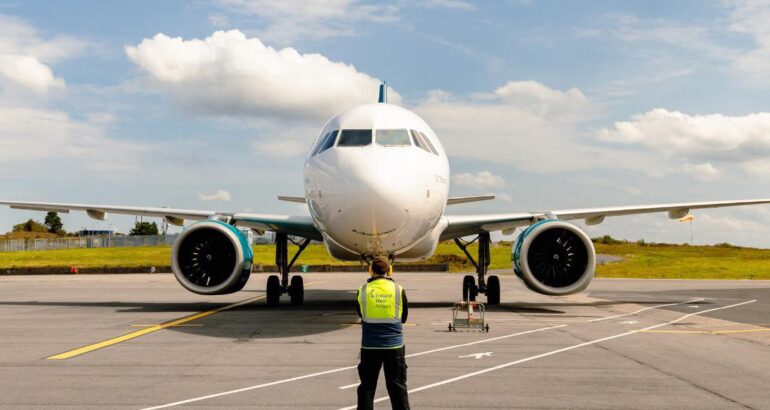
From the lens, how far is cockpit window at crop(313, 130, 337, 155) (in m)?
12.9

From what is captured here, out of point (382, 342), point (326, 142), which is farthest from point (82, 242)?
point (382, 342)

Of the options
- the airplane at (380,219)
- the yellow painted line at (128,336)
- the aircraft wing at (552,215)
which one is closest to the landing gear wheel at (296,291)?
the airplane at (380,219)

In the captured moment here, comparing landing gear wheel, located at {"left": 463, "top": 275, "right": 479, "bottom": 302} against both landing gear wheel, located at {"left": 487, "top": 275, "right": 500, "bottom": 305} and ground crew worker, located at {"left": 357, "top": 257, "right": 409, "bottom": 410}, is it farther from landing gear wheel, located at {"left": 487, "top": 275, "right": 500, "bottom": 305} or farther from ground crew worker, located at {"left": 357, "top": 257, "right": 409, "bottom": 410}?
ground crew worker, located at {"left": 357, "top": 257, "right": 409, "bottom": 410}

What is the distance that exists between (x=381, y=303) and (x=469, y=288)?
13.6 m

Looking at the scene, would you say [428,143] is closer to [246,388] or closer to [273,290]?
[246,388]

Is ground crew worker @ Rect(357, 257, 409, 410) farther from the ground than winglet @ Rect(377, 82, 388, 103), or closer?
closer

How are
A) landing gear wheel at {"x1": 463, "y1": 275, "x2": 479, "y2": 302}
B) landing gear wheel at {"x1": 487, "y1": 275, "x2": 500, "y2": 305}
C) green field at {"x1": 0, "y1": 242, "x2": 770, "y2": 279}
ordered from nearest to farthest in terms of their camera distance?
1. landing gear wheel at {"x1": 463, "y1": 275, "x2": 479, "y2": 302}
2. landing gear wheel at {"x1": 487, "y1": 275, "x2": 500, "y2": 305}
3. green field at {"x1": 0, "y1": 242, "x2": 770, "y2": 279}

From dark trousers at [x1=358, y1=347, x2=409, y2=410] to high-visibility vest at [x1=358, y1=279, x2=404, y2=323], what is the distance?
0.93 ft

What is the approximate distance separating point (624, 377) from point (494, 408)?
2503mm

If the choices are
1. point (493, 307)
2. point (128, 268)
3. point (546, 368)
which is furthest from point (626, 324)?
point (128, 268)

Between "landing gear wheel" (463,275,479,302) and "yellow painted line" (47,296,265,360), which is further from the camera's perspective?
"landing gear wheel" (463,275,479,302)

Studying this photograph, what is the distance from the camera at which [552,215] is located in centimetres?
1847

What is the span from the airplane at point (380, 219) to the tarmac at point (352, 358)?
1.18 metres

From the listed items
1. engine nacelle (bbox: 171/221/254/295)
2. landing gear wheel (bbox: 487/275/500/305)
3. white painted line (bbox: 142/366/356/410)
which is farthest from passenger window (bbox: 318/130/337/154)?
landing gear wheel (bbox: 487/275/500/305)
